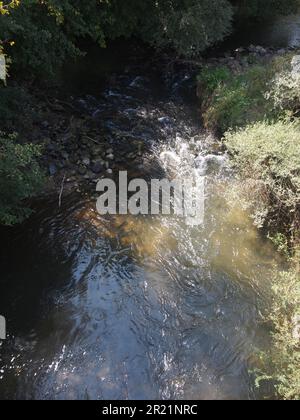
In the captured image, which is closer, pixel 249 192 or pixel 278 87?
pixel 249 192

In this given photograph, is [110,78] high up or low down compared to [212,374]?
up

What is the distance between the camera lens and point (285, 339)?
6559 millimetres

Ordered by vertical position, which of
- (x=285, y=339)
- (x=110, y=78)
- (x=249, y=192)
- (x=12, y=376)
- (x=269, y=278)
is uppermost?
(x=110, y=78)

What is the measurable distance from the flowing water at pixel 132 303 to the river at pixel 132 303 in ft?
0.06

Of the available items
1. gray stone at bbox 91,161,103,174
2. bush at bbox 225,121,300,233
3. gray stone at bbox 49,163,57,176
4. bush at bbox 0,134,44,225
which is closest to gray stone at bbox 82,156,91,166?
gray stone at bbox 91,161,103,174

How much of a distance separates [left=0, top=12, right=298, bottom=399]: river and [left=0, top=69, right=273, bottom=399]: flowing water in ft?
0.06

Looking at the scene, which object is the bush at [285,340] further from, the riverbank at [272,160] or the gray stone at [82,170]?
the gray stone at [82,170]

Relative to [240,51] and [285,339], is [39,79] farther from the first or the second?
[285,339]

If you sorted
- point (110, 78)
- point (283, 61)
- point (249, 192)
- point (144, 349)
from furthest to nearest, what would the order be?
1. point (110, 78)
2. point (283, 61)
3. point (249, 192)
4. point (144, 349)

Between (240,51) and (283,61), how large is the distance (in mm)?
4670

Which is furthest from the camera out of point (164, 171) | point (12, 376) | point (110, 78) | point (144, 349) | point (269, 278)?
point (110, 78)

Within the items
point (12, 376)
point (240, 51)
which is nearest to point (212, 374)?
point (12, 376)

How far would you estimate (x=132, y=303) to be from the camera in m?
7.20

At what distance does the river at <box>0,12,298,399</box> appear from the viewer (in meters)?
6.11
